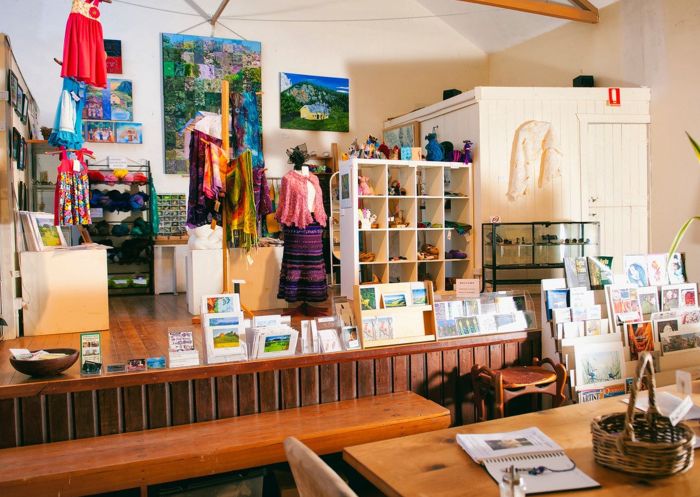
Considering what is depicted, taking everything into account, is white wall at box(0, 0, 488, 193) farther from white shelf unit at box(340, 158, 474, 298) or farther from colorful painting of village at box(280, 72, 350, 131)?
white shelf unit at box(340, 158, 474, 298)

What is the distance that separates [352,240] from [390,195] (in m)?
0.78

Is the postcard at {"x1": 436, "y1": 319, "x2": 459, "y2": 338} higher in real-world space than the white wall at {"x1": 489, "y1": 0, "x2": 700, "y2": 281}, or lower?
lower

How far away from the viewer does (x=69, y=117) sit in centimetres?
484

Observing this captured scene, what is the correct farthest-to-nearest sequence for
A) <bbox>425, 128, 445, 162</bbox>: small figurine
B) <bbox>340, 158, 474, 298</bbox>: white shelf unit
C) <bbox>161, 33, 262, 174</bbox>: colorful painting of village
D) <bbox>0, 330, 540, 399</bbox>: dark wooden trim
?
<bbox>161, 33, 262, 174</bbox>: colorful painting of village, <bbox>425, 128, 445, 162</bbox>: small figurine, <bbox>340, 158, 474, 298</bbox>: white shelf unit, <bbox>0, 330, 540, 399</bbox>: dark wooden trim

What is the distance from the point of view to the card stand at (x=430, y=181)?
287 inches

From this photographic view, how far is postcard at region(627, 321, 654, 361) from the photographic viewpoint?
3.59 meters

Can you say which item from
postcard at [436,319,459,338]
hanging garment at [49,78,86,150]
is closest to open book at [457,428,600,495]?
postcard at [436,319,459,338]

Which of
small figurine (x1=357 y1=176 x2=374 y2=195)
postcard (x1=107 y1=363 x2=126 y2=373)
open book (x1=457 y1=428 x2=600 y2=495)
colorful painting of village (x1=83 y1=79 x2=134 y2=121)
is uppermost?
colorful painting of village (x1=83 y1=79 x2=134 y2=121)

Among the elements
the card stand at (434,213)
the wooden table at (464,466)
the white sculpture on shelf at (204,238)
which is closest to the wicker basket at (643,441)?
the wooden table at (464,466)

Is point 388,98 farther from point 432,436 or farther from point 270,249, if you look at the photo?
point 432,436

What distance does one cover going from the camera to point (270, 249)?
246 inches

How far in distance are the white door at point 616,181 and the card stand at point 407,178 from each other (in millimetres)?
2097

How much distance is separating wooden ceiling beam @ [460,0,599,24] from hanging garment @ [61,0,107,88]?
4687 millimetres

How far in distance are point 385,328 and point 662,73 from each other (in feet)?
18.1
